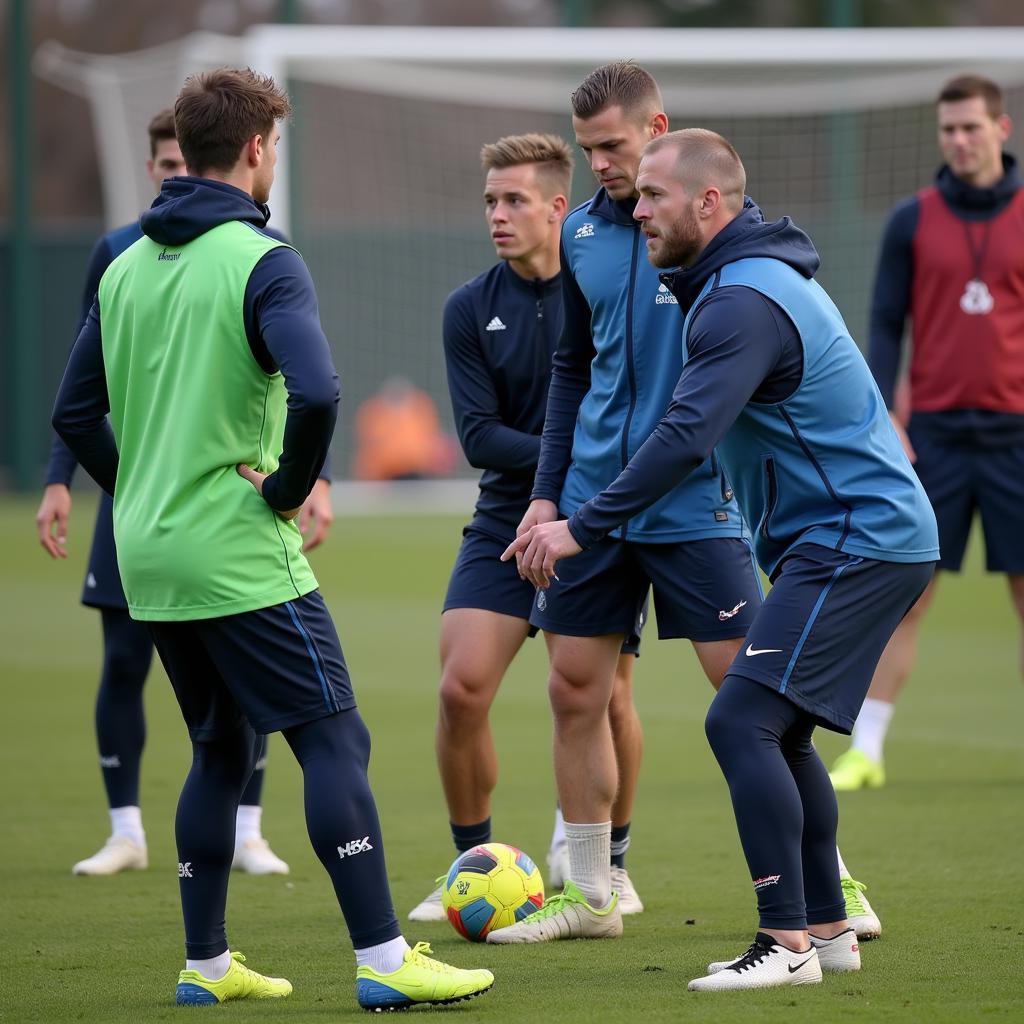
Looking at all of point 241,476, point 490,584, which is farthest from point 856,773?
point 241,476

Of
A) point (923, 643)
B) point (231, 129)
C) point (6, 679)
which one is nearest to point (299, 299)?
point (231, 129)

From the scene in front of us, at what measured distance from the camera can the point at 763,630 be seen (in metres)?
4.45

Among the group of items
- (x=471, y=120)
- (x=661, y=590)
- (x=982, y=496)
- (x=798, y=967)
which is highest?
(x=471, y=120)

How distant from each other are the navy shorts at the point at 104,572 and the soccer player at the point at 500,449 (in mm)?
1230

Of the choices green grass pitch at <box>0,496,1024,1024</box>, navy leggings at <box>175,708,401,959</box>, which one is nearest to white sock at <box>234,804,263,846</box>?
green grass pitch at <box>0,496,1024,1024</box>

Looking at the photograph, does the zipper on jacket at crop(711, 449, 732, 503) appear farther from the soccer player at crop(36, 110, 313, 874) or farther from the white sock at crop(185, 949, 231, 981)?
the white sock at crop(185, 949, 231, 981)

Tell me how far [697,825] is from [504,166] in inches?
105

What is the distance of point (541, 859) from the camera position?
21.0 feet

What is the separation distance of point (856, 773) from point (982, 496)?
1.32 metres

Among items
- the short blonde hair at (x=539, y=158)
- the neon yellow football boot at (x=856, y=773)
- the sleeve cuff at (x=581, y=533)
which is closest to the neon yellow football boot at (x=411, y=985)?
the sleeve cuff at (x=581, y=533)

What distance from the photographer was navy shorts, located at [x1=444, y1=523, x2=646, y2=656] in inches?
229

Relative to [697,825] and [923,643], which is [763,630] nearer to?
[697,825]

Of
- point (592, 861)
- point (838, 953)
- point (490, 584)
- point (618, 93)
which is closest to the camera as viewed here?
point (838, 953)

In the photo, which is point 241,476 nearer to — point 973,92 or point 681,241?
point 681,241
